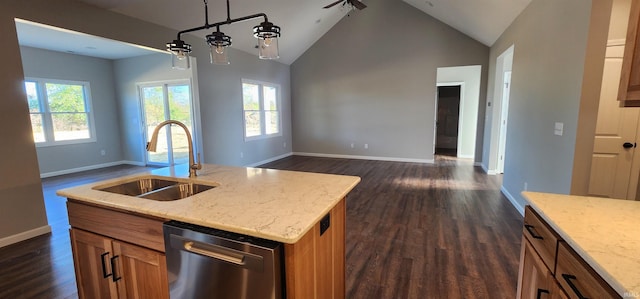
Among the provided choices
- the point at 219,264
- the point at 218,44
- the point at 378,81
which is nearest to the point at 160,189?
the point at 219,264

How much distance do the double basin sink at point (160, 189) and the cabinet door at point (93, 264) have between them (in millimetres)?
295

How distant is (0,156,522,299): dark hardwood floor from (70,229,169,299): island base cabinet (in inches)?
28.7

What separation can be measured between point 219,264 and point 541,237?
1.35m

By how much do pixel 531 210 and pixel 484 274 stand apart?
112cm

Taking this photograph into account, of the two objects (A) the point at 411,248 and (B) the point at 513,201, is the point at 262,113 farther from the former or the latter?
(B) the point at 513,201

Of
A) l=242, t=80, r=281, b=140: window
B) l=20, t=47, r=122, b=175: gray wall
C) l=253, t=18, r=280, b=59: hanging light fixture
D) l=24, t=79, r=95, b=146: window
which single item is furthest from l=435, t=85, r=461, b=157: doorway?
l=24, t=79, r=95, b=146: window

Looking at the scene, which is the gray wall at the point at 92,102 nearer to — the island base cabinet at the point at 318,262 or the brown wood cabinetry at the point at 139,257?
the brown wood cabinetry at the point at 139,257

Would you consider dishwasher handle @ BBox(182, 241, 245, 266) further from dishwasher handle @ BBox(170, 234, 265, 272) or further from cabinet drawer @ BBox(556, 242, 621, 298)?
cabinet drawer @ BBox(556, 242, 621, 298)

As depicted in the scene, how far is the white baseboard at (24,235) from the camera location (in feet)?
8.82

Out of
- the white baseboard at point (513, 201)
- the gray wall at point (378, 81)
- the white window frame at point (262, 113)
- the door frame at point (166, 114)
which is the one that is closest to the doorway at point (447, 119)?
the gray wall at point (378, 81)

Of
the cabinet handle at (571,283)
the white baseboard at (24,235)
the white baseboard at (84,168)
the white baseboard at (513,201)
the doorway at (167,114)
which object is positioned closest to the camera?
the cabinet handle at (571,283)

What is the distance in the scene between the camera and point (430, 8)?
5555 mm

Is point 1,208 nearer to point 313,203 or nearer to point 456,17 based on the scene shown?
point 313,203

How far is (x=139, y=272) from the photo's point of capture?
1.36 m
